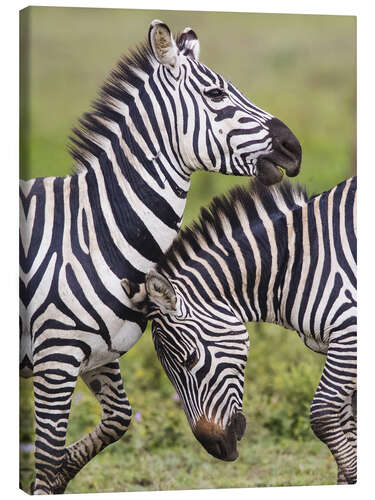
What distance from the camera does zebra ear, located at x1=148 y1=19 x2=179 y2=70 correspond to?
5551 millimetres

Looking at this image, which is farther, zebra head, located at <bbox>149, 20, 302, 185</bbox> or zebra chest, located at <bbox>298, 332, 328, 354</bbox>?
zebra chest, located at <bbox>298, 332, 328, 354</bbox>

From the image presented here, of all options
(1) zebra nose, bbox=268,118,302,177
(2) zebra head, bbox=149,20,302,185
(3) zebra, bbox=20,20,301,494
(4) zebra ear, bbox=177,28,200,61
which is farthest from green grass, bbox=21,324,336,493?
(4) zebra ear, bbox=177,28,200,61

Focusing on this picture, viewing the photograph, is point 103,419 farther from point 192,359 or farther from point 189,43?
point 189,43

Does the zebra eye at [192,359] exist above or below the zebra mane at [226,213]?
below

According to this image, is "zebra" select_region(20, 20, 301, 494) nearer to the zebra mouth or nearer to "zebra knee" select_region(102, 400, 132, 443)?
the zebra mouth

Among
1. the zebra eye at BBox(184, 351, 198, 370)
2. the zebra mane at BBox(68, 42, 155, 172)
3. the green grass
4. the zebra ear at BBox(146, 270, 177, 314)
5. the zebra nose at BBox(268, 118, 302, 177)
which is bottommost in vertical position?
the green grass

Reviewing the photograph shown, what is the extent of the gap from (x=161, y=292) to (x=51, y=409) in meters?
0.97

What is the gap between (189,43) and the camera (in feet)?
19.1

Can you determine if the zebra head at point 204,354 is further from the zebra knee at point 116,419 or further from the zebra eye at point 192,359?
the zebra knee at point 116,419

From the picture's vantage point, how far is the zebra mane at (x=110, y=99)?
573cm

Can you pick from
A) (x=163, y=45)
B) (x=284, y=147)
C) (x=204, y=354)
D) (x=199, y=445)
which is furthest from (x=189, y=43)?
(x=199, y=445)

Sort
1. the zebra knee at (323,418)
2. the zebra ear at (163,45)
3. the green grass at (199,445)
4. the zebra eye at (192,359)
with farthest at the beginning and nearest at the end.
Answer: the green grass at (199,445)
the zebra knee at (323,418)
the zebra eye at (192,359)
the zebra ear at (163,45)

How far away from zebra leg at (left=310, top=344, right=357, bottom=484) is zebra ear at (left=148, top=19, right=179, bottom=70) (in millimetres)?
2046

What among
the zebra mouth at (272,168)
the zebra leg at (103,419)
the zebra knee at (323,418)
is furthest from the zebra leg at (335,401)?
the zebra leg at (103,419)
